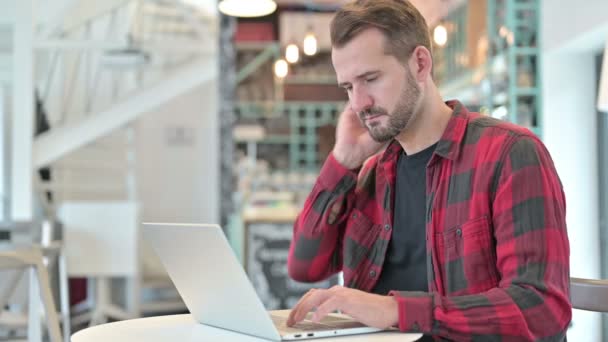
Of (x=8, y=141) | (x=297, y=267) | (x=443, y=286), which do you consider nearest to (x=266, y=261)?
(x=8, y=141)

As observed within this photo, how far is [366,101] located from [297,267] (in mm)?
592

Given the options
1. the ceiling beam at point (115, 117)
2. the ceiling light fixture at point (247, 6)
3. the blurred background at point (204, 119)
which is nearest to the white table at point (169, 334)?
the blurred background at point (204, 119)

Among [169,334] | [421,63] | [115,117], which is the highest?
[115,117]

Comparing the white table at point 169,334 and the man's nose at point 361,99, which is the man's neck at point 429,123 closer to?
the man's nose at point 361,99

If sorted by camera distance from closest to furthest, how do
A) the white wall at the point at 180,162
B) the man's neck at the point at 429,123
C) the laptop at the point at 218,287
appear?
the laptop at the point at 218,287 < the man's neck at the point at 429,123 < the white wall at the point at 180,162

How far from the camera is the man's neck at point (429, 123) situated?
1.69m

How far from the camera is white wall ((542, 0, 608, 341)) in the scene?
527cm

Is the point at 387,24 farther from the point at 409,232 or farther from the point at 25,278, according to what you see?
the point at 25,278

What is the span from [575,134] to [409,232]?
409 cm

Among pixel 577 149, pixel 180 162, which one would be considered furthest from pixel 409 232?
pixel 180 162

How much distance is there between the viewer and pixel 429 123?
1691 millimetres

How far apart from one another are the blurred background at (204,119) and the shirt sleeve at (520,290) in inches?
72.9

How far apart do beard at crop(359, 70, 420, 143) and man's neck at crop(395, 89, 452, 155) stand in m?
0.06

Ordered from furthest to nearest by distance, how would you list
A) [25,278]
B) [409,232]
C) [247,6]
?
[247,6]
[25,278]
[409,232]
